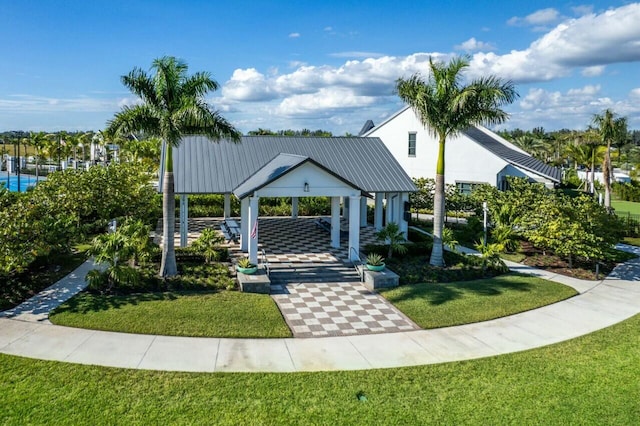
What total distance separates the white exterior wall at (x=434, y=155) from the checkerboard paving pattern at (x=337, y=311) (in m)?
18.3

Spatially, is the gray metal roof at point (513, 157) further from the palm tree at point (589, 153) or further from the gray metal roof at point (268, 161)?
the gray metal roof at point (268, 161)

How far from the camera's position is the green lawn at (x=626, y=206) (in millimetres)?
44028

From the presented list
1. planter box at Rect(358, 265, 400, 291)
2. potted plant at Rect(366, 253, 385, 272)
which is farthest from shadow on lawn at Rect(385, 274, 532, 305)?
potted plant at Rect(366, 253, 385, 272)

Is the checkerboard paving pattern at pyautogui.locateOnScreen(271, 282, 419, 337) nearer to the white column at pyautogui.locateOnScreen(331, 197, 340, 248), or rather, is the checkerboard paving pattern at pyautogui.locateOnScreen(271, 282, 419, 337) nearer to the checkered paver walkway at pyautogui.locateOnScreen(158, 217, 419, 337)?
the checkered paver walkway at pyautogui.locateOnScreen(158, 217, 419, 337)

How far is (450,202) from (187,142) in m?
16.9

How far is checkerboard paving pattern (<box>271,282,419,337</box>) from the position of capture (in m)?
14.2

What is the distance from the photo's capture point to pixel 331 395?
10.1m

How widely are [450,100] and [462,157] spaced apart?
16.1 meters

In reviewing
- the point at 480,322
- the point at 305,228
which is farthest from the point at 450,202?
the point at 480,322

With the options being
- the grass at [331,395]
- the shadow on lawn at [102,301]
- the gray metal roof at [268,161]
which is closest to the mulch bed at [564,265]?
the gray metal roof at [268,161]

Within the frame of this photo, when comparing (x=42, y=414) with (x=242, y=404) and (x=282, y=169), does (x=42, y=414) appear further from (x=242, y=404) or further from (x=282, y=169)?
(x=282, y=169)

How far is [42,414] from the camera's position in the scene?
354 inches

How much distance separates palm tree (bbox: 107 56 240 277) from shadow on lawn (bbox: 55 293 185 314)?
1.85 metres

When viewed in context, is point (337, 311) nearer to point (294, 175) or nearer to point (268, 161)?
point (294, 175)
